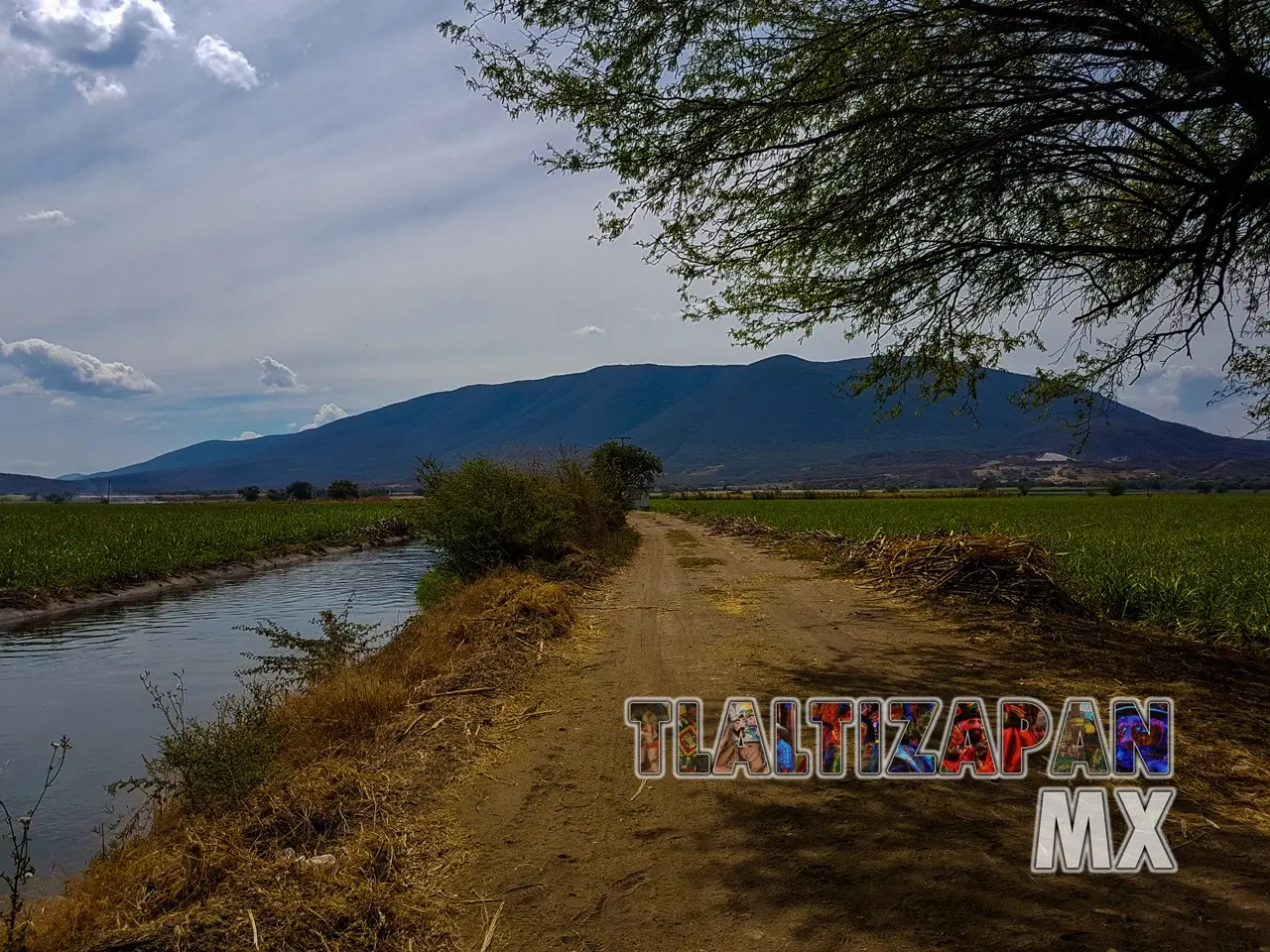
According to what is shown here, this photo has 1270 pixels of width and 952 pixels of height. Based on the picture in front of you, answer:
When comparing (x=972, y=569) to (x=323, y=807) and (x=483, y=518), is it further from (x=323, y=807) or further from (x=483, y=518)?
(x=323, y=807)

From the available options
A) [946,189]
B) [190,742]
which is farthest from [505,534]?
[946,189]

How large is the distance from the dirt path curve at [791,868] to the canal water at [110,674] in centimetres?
405

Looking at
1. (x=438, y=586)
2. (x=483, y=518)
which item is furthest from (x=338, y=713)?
(x=438, y=586)

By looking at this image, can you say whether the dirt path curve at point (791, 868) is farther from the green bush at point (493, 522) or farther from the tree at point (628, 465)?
the tree at point (628, 465)

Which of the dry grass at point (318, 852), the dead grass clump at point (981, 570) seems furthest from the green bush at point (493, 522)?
the dry grass at point (318, 852)

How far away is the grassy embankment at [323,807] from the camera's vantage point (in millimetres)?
3400

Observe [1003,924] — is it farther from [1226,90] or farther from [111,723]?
[111,723]

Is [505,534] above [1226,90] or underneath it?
underneath

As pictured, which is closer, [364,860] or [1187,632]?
[364,860]

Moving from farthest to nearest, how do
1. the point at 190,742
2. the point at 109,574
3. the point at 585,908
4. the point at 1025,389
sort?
1. the point at 109,574
2. the point at 1025,389
3. the point at 190,742
4. the point at 585,908

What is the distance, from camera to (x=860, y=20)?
636 centimetres

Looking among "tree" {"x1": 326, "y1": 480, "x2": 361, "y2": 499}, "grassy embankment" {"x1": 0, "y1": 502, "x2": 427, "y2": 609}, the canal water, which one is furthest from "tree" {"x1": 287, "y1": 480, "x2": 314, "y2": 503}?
the canal water

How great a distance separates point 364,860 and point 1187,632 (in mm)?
9318

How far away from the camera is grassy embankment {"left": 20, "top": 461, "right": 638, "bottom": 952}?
3.40 m
